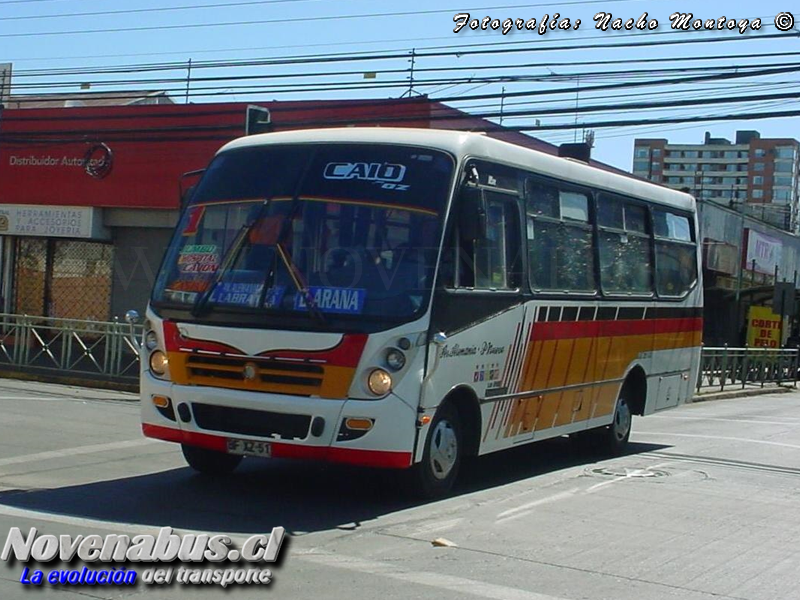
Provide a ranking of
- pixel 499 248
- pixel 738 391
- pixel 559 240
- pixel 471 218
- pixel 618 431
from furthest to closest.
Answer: pixel 738 391
pixel 618 431
pixel 559 240
pixel 499 248
pixel 471 218

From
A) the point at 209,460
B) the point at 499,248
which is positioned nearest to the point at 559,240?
the point at 499,248

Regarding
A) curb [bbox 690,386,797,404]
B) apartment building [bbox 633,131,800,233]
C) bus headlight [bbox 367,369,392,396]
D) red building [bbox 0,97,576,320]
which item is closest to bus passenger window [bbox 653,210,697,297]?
bus headlight [bbox 367,369,392,396]

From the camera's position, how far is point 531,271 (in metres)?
11.4

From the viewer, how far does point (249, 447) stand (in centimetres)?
940

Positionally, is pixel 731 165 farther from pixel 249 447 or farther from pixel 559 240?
pixel 249 447

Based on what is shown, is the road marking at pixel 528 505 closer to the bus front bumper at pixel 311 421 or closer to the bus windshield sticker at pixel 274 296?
the bus front bumper at pixel 311 421

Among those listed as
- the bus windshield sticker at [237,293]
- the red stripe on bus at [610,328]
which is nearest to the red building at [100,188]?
the red stripe on bus at [610,328]

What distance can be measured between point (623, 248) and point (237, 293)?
5932 millimetres

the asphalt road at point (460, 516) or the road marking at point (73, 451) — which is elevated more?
the asphalt road at point (460, 516)

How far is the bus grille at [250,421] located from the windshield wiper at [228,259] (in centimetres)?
85

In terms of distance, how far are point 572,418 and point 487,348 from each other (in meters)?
2.67

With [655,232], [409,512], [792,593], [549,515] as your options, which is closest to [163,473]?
[409,512]

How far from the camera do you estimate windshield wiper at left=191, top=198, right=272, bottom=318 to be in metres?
9.70

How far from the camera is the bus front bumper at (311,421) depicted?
9094 mm
